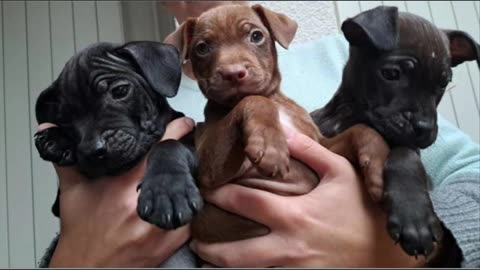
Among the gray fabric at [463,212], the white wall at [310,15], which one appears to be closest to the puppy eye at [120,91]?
the gray fabric at [463,212]

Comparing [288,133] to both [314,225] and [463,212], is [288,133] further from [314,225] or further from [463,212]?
[463,212]

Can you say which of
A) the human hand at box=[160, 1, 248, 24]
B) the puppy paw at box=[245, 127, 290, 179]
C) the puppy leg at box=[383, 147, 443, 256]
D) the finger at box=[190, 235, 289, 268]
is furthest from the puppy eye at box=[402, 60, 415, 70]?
the human hand at box=[160, 1, 248, 24]

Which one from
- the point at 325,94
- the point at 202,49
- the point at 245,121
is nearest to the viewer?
the point at 245,121

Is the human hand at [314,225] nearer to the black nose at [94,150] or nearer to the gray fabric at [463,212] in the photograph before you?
the gray fabric at [463,212]

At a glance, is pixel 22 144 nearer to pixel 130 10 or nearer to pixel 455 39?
pixel 130 10

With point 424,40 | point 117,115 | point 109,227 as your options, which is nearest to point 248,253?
point 109,227
